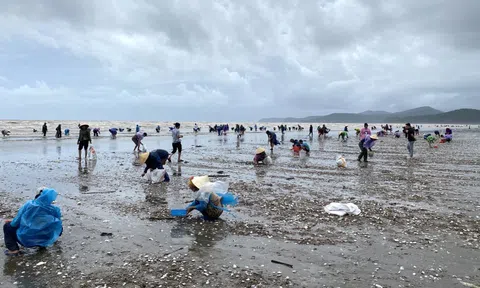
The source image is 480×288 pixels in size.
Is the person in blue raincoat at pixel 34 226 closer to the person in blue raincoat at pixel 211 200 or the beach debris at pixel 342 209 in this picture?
the person in blue raincoat at pixel 211 200

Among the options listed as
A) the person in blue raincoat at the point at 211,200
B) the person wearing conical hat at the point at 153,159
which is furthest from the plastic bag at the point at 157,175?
the person in blue raincoat at the point at 211,200

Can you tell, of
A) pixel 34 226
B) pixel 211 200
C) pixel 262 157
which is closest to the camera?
pixel 34 226

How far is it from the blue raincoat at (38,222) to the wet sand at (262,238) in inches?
10.1

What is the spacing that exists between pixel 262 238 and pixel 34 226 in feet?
13.5

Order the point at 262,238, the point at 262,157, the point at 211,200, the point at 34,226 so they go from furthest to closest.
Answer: the point at 262,157
the point at 211,200
the point at 262,238
the point at 34,226

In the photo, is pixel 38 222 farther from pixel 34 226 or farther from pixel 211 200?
pixel 211 200

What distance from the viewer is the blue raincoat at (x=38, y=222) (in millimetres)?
5672

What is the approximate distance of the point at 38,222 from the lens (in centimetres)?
578

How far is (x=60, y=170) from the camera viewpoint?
15031mm

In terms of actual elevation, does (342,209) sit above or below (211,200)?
below

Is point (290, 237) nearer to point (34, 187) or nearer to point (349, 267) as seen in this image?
point (349, 267)

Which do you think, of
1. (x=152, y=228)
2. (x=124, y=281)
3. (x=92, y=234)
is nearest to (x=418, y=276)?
(x=124, y=281)

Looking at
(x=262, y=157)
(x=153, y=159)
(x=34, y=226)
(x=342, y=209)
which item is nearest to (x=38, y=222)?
(x=34, y=226)

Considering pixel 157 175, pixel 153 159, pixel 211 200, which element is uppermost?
pixel 153 159
